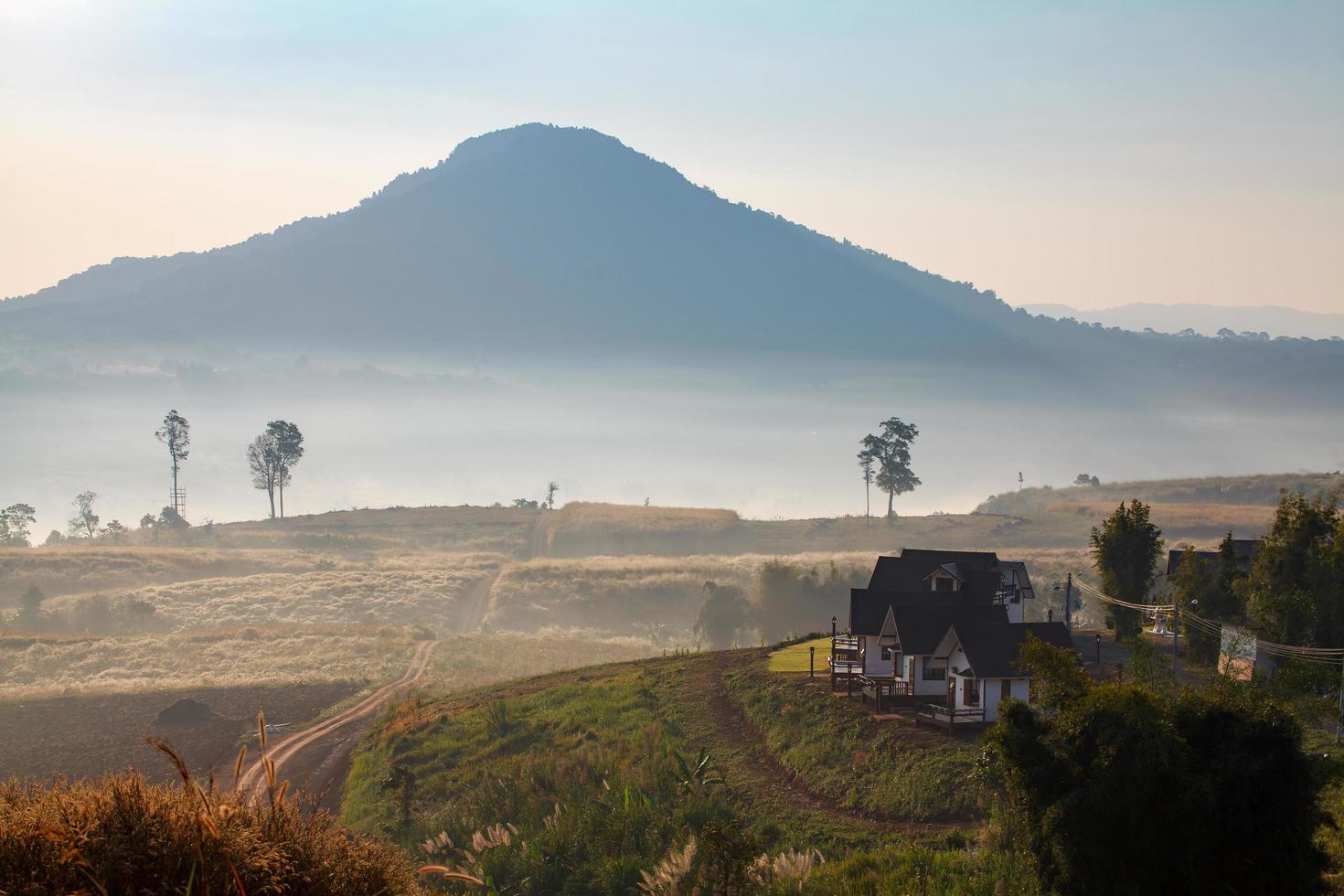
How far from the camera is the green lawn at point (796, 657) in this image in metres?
50.0

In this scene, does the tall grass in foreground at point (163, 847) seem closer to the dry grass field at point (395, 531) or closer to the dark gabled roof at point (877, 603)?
the dark gabled roof at point (877, 603)

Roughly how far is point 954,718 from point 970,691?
5.73 ft

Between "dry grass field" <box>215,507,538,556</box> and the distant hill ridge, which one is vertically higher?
the distant hill ridge

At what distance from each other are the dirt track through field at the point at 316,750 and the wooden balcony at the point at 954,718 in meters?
19.1

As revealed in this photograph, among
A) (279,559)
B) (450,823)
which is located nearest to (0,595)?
(279,559)

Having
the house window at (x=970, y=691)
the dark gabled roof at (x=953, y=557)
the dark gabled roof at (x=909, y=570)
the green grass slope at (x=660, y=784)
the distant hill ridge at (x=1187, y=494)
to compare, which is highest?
the distant hill ridge at (x=1187, y=494)

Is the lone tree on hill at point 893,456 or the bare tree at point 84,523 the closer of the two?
the lone tree on hill at point 893,456

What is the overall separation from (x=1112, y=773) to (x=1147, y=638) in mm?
35080

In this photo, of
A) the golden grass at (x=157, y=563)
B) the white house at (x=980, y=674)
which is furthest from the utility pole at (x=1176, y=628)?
the golden grass at (x=157, y=563)

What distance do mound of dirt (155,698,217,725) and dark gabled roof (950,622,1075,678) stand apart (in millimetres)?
34084

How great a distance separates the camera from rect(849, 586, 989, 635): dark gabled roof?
45.5 meters

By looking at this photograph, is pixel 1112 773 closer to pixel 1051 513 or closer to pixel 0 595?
pixel 0 595

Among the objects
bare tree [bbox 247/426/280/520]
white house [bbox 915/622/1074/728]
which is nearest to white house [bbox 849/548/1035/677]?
white house [bbox 915/622/1074/728]

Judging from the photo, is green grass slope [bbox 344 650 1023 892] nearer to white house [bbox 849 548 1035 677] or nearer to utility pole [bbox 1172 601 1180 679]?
white house [bbox 849 548 1035 677]
